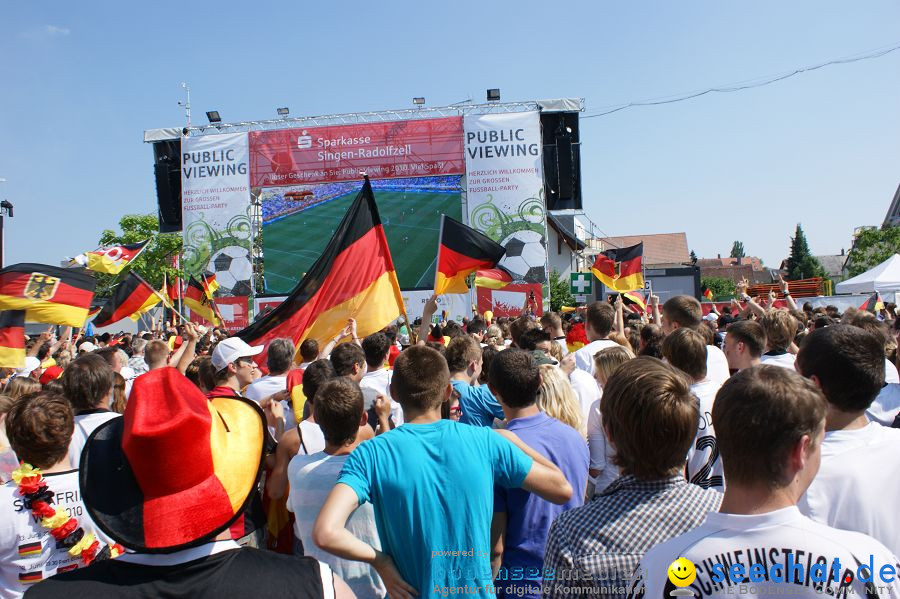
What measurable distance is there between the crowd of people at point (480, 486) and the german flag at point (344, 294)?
2.07 m

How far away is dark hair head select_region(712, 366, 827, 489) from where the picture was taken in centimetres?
159

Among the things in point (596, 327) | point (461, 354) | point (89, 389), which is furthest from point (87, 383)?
point (596, 327)

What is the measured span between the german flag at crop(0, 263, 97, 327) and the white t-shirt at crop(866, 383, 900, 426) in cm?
724

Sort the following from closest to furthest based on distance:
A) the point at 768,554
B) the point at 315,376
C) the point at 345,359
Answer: the point at 768,554, the point at 315,376, the point at 345,359

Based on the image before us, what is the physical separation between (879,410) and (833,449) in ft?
4.95

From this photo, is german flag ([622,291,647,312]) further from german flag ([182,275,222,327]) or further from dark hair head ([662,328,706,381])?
dark hair head ([662,328,706,381])

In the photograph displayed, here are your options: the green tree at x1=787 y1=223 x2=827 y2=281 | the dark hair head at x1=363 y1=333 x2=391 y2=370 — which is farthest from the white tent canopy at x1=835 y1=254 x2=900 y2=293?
the green tree at x1=787 y1=223 x2=827 y2=281

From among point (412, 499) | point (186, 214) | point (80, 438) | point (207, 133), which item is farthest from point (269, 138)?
point (412, 499)

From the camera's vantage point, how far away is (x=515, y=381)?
315 cm

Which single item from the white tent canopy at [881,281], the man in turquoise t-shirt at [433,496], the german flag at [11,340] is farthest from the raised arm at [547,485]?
the white tent canopy at [881,281]

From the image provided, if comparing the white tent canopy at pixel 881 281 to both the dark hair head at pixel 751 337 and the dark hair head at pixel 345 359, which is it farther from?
the dark hair head at pixel 345 359

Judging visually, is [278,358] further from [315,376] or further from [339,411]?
[339,411]

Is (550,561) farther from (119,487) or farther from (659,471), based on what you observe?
(119,487)

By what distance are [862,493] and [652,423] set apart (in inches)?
27.4
